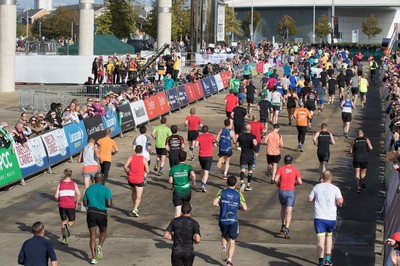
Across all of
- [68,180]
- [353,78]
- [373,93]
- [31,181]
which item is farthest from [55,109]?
[373,93]

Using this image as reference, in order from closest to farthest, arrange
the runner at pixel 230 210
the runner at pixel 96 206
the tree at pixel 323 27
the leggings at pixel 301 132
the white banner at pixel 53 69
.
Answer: the runner at pixel 230 210 → the runner at pixel 96 206 → the leggings at pixel 301 132 → the white banner at pixel 53 69 → the tree at pixel 323 27

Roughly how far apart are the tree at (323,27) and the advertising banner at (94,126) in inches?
3566

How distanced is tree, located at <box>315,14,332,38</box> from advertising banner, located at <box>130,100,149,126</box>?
85673mm

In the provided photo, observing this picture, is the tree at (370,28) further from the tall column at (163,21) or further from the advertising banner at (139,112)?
the advertising banner at (139,112)

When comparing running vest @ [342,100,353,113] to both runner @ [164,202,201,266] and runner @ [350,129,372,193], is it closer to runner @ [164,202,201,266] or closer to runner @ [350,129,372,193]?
runner @ [350,129,372,193]

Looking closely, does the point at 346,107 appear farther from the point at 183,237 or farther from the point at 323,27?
the point at 323,27

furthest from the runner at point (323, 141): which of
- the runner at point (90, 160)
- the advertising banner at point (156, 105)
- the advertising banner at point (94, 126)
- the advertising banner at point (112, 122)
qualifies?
the advertising banner at point (156, 105)

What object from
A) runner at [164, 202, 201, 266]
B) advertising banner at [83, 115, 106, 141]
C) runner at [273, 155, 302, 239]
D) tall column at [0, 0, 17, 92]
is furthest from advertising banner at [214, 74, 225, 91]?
runner at [164, 202, 201, 266]

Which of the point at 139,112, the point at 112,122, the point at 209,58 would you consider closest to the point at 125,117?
the point at 112,122

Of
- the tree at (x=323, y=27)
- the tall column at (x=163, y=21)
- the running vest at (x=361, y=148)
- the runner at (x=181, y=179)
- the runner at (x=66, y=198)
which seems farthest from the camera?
the tree at (x=323, y=27)

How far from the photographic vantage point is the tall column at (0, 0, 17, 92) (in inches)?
1678

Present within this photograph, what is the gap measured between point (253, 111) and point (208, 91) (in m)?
5.98

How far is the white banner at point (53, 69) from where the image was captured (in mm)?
48000

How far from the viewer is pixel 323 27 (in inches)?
4503
